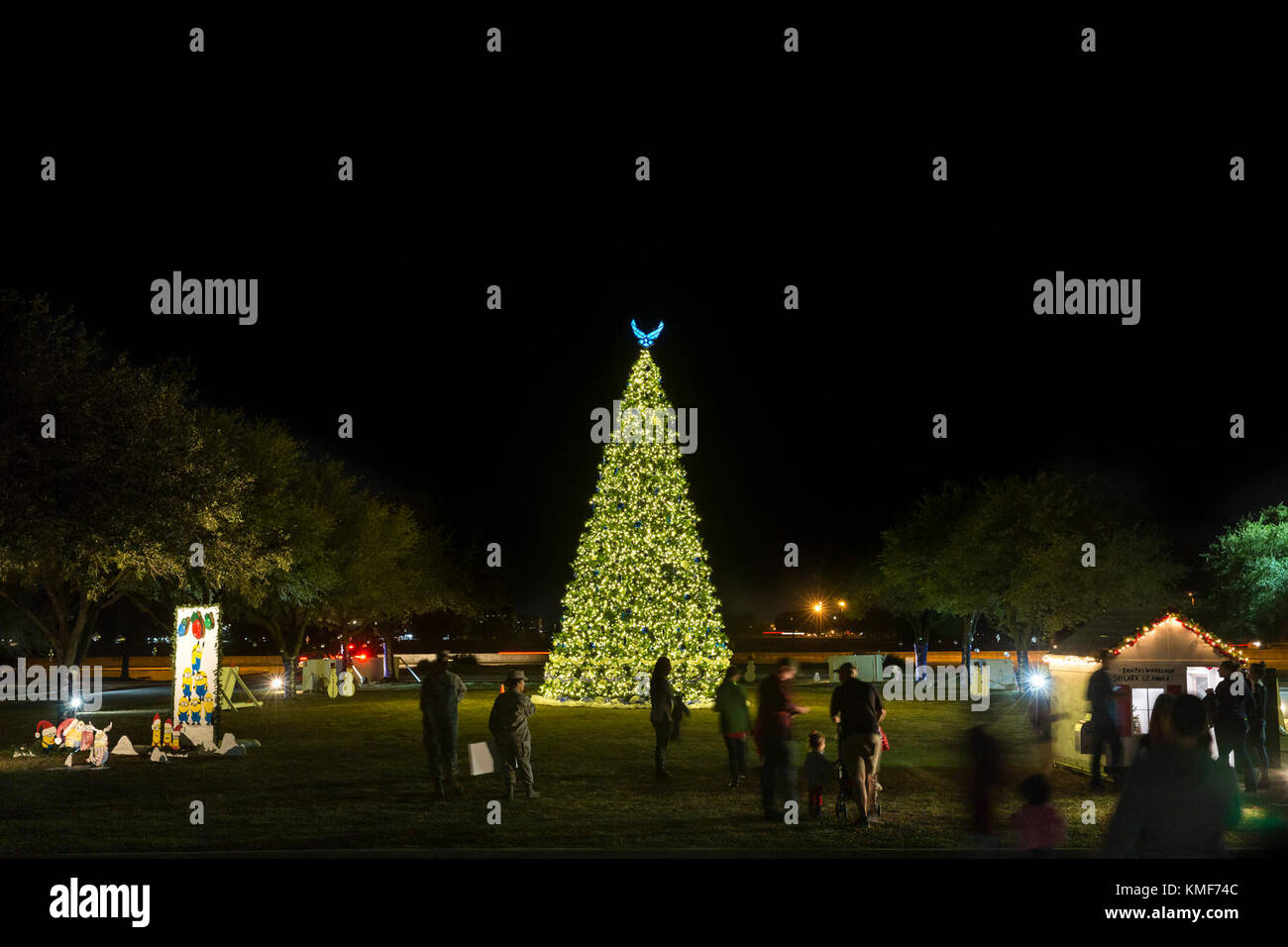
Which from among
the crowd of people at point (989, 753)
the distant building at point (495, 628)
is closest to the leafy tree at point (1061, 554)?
the crowd of people at point (989, 753)

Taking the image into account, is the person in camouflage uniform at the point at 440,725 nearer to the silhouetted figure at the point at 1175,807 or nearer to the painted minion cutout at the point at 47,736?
the painted minion cutout at the point at 47,736

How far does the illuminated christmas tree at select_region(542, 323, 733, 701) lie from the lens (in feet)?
94.7

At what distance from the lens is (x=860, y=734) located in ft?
39.7

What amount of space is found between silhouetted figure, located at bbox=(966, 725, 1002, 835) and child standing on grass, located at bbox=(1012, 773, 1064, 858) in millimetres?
3298

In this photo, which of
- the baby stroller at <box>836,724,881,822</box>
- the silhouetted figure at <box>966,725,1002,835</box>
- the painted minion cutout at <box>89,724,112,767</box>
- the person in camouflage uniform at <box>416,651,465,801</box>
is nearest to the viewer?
the silhouetted figure at <box>966,725,1002,835</box>

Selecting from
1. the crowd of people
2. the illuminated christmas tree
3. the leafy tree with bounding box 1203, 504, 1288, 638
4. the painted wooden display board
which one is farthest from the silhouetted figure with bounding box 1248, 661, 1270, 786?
the leafy tree with bounding box 1203, 504, 1288, 638

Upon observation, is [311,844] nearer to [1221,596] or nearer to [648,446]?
[648,446]

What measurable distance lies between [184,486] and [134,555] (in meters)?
1.50

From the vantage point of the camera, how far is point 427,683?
48.3ft

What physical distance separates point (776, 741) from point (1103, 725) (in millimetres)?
5014

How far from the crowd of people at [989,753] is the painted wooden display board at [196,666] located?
6.94 metres

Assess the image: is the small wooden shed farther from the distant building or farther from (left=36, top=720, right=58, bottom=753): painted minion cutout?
the distant building
